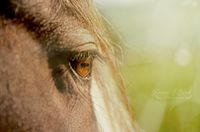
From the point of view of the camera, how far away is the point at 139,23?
14.9ft

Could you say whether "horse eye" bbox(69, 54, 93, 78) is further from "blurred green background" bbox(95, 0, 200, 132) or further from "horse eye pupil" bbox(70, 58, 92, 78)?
"blurred green background" bbox(95, 0, 200, 132)

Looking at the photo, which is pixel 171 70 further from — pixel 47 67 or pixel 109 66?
pixel 47 67

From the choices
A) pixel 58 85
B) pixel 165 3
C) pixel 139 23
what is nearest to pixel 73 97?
pixel 58 85

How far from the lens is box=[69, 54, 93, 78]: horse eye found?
3.31ft

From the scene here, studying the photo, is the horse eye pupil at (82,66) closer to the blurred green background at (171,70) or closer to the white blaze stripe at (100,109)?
the white blaze stripe at (100,109)

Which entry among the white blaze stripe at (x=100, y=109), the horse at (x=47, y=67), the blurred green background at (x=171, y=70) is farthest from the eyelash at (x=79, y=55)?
the blurred green background at (x=171, y=70)

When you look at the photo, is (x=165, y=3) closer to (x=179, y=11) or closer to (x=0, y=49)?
(x=179, y=11)

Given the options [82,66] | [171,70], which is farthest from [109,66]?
[171,70]

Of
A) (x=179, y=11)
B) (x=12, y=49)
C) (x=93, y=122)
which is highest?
(x=12, y=49)

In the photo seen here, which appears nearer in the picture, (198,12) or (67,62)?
(67,62)

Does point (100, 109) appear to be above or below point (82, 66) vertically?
below

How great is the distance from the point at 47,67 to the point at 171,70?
419 centimetres

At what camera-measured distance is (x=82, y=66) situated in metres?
1.04

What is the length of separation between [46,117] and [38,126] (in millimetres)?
29
